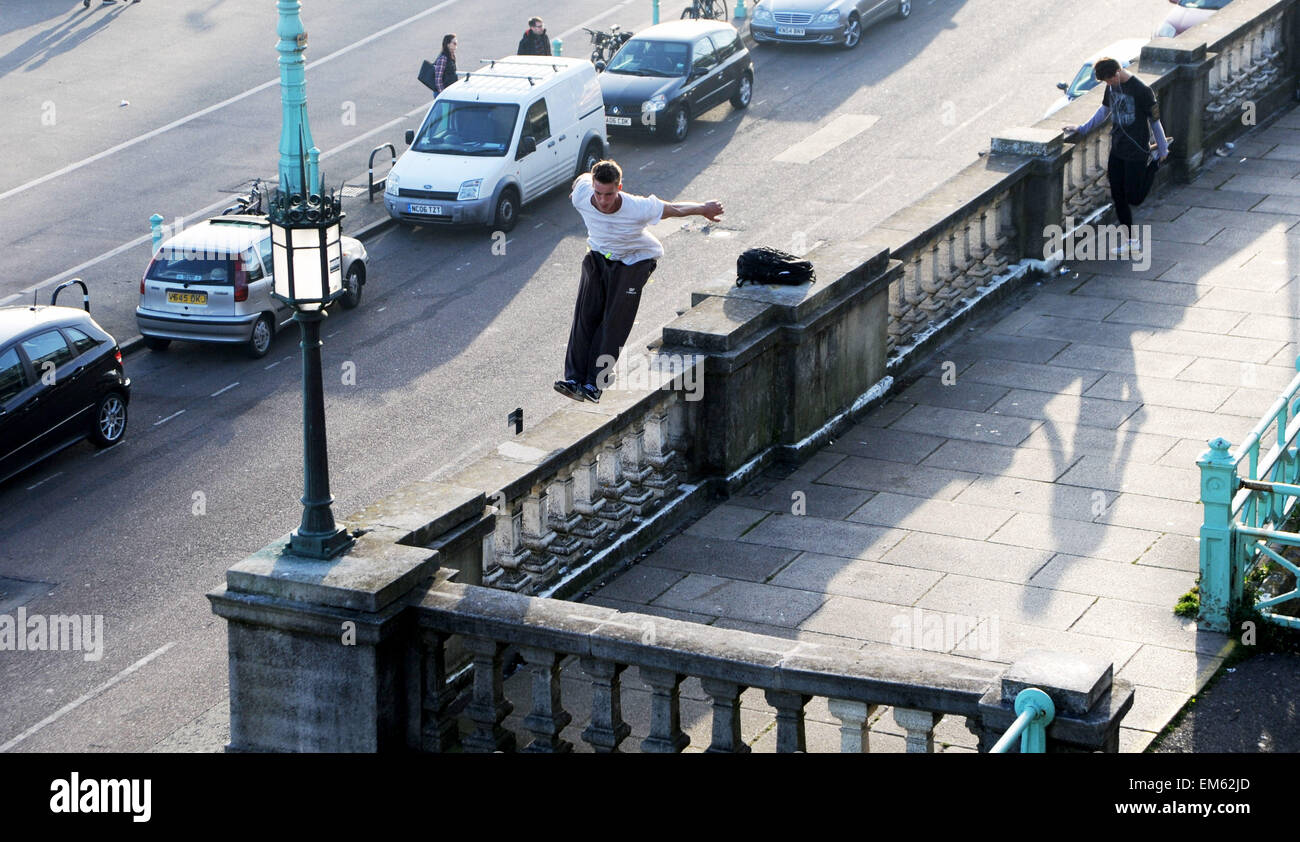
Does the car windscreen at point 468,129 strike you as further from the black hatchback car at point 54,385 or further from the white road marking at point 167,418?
the black hatchback car at point 54,385

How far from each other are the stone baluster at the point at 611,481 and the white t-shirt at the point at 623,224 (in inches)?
43.6

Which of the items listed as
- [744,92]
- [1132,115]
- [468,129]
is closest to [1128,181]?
[1132,115]

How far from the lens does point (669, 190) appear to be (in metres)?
28.2

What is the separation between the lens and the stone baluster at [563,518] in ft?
35.8

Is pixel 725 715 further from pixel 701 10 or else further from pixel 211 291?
pixel 701 10

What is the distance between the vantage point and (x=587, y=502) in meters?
11.2

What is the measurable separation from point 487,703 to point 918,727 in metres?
2.05

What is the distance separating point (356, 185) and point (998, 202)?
14568 millimetres

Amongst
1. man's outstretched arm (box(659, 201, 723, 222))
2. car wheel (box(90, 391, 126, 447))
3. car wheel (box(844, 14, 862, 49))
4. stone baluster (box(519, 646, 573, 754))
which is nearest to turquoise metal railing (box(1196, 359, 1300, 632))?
man's outstretched arm (box(659, 201, 723, 222))

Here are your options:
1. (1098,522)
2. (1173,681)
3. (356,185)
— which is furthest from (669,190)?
(1173,681)

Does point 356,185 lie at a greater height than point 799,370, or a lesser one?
lesser
